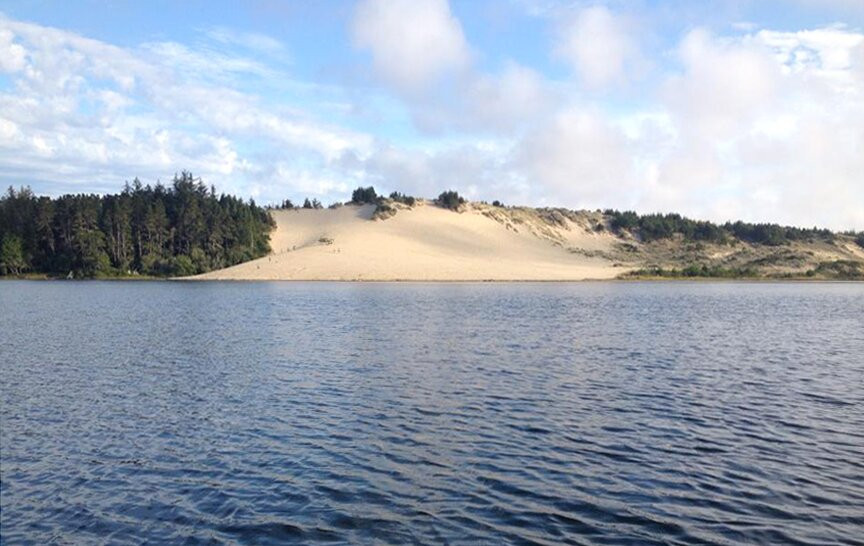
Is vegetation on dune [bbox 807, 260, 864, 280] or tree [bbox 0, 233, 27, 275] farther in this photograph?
vegetation on dune [bbox 807, 260, 864, 280]

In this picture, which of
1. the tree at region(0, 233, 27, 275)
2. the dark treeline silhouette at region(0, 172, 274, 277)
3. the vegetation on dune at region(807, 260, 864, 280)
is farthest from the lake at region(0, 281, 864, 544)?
the vegetation on dune at region(807, 260, 864, 280)

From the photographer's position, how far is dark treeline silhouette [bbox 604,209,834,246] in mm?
187375

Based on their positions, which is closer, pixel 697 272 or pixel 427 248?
pixel 697 272

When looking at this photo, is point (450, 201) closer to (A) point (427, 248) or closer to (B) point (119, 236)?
(A) point (427, 248)

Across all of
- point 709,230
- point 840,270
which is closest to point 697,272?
point 840,270

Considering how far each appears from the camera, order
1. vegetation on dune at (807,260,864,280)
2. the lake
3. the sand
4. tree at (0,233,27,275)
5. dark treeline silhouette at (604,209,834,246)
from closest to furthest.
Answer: the lake
the sand
tree at (0,233,27,275)
vegetation on dune at (807,260,864,280)
dark treeline silhouette at (604,209,834,246)

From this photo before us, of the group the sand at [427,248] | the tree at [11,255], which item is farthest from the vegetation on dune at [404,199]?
the tree at [11,255]

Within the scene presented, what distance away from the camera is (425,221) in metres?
178

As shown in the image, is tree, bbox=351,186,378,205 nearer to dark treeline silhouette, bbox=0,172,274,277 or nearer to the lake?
dark treeline silhouette, bbox=0,172,274,277

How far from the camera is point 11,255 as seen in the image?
13400 cm

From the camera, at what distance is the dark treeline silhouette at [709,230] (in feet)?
615

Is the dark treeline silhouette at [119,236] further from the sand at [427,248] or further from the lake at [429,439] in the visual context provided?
the lake at [429,439]

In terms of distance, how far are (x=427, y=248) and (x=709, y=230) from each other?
81.5 metres

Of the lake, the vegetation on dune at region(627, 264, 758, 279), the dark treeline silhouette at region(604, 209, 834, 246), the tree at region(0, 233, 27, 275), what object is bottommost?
the lake
